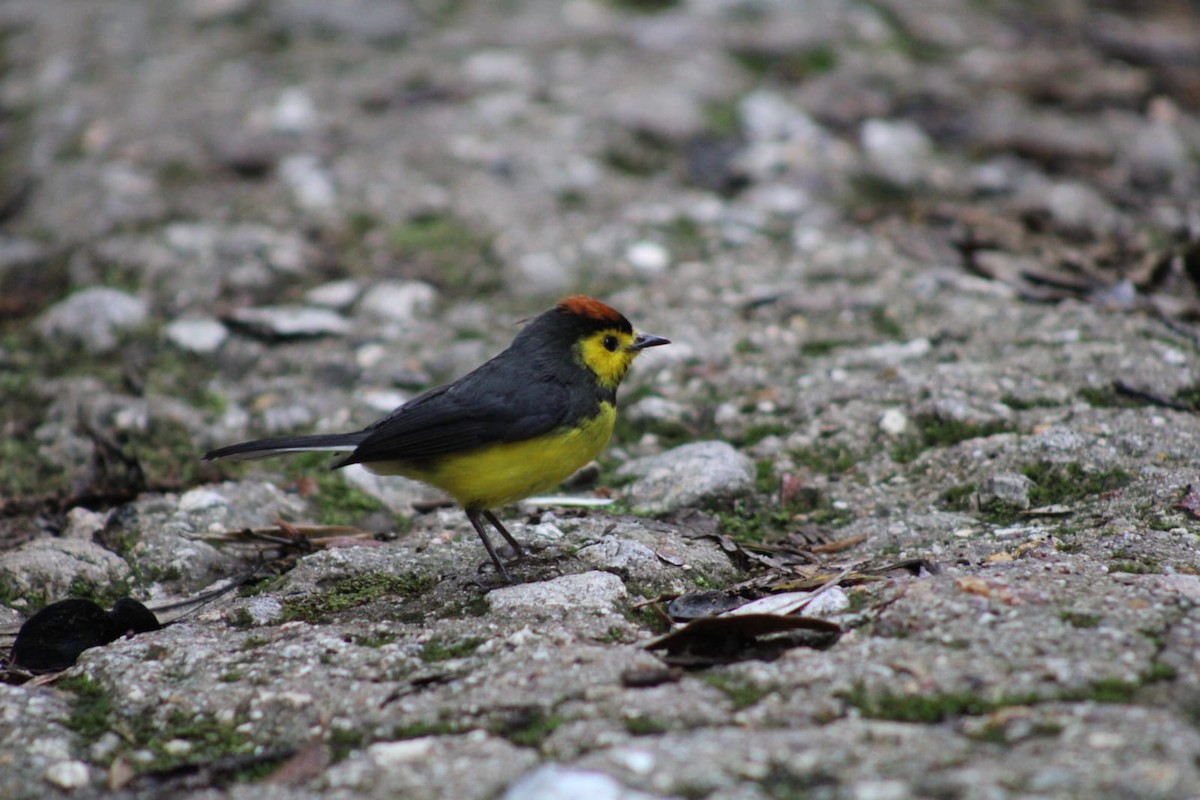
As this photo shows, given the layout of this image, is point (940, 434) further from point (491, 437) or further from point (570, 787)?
point (570, 787)

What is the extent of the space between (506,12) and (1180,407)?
6318 mm

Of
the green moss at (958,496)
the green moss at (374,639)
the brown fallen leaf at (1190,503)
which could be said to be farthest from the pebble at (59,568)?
the brown fallen leaf at (1190,503)

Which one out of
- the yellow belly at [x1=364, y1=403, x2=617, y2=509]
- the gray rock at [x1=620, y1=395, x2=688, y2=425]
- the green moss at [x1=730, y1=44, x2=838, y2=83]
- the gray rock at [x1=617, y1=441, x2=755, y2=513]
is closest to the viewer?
the yellow belly at [x1=364, y1=403, x2=617, y2=509]

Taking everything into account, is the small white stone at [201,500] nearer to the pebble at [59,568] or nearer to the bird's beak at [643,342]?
the pebble at [59,568]

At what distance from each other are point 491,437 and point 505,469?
131 mm

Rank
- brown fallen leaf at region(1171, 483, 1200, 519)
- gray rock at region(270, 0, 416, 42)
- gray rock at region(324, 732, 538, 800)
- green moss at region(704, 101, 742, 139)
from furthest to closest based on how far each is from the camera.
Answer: gray rock at region(270, 0, 416, 42) → green moss at region(704, 101, 742, 139) → brown fallen leaf at region(1171, 483, 1200, 519) → gray rock at region(324, 732, 538, 800)

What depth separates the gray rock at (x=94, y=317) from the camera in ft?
19.4

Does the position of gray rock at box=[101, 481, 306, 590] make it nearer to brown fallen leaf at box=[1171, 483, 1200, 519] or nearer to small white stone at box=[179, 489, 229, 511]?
small white stone at box=[179, 489, 229, 511]

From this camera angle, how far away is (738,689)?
2895 millimetres

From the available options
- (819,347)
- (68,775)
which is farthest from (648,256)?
(68,775)

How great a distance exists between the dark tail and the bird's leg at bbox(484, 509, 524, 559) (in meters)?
0.59

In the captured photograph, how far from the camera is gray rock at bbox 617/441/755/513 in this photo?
4.54 metres

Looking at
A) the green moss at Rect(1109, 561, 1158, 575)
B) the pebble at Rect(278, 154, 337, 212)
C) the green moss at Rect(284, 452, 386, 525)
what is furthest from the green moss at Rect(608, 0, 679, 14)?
the green moss at Rect(1109, 561, 1158, 575)

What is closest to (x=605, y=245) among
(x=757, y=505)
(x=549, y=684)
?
(x=757, y=505)
